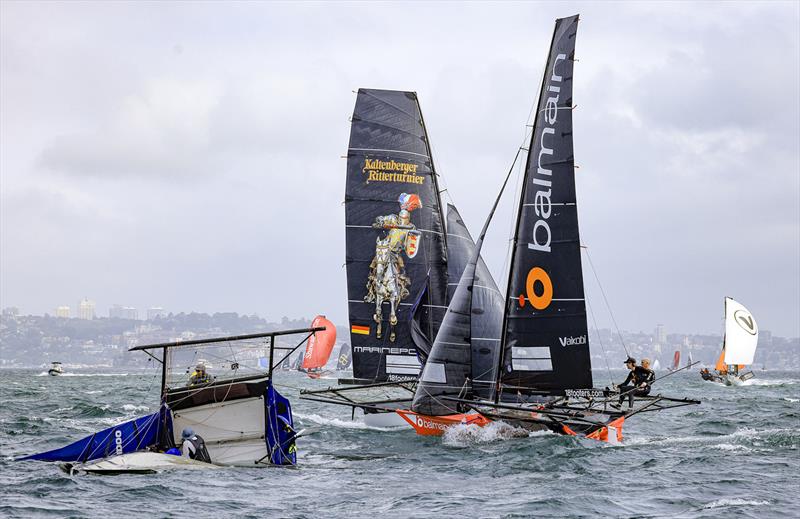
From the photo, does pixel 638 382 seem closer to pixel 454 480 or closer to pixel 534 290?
pixel 534 290

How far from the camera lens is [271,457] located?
21.9 m

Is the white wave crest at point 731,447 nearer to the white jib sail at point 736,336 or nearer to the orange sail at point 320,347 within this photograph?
the orange sail at point 320,347

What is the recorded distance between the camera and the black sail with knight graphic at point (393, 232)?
106ft

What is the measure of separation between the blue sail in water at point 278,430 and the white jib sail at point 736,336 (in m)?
64.9

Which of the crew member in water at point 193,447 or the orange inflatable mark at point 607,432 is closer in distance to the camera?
the crew member in water at point 193,447

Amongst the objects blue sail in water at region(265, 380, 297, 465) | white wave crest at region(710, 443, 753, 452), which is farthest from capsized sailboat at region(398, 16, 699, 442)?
blue sail in water at region(265, 380, 297, 465)

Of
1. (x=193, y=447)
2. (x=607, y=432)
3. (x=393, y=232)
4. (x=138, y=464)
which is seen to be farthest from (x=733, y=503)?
(x=393, y=232)

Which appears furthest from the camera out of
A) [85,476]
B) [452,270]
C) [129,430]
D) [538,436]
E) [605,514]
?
[452,270]

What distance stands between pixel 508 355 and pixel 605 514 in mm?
9473

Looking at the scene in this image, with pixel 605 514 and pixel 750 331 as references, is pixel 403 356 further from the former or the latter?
pixel 750 331

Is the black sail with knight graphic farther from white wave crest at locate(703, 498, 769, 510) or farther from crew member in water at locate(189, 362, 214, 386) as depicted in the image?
white wave crest at locate(703, 498, 769, 510)

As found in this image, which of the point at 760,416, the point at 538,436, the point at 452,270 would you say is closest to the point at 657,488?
the point at 538,436

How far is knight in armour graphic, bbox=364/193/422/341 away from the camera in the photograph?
32219mm

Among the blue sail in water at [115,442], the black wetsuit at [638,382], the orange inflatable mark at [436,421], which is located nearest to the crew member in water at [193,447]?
the blue sail in water at [115,442]
